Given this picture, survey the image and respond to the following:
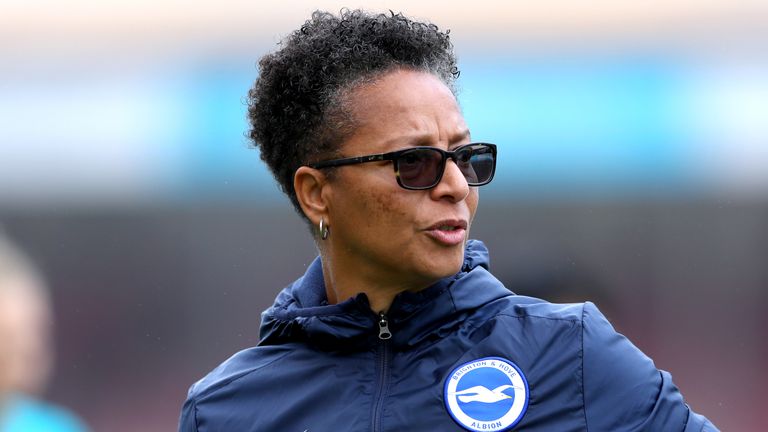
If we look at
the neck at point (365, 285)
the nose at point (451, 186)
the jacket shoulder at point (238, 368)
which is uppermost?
the nose at point (451, 186)

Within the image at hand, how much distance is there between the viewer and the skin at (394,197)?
1926mm

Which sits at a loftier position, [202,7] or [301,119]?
[202,7]

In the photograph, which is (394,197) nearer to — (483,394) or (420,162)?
(420,162)

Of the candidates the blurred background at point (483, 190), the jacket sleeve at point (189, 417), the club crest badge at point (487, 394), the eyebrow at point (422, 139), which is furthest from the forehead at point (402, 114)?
the blurred background at point (483, 190)

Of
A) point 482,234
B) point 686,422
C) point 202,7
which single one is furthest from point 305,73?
point 202,7

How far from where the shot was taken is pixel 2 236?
4.64 metres

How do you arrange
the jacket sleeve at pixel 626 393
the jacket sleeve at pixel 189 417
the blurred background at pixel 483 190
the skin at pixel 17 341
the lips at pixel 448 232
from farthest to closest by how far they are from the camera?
the blurred background at pixel 483 190
the skin at pixel 17 341
the jacket sleeve at pixel 189 417
the lips at pixel 448 232
the jacket sleeve at pixel 626 393

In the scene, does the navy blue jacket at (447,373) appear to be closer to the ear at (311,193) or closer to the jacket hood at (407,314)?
the jacket hood at (407,314)

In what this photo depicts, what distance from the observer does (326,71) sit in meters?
2.07

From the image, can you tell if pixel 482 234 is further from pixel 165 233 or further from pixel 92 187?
pixel 92 187

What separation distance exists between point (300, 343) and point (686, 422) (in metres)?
0.71

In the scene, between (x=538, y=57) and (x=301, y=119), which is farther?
(x=538, y=57)

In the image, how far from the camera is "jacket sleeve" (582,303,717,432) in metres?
1.76

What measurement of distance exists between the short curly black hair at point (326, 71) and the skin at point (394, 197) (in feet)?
0.11
